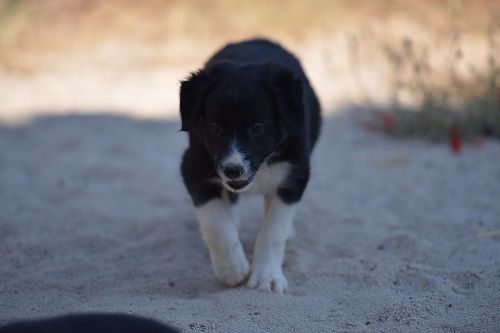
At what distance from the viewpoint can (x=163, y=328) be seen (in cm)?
298

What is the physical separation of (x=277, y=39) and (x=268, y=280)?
22.3 feet

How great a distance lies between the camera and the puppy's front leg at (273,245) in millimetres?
4375

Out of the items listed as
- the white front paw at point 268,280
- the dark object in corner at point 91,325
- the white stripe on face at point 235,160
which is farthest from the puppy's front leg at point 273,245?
the dark object in corner at point 91,325

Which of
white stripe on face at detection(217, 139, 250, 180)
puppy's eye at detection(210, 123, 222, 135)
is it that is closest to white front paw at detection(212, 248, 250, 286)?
white stripe on face at detection(217, 139, 250, 180)

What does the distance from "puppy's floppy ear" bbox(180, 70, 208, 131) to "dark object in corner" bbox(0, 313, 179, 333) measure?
145cm

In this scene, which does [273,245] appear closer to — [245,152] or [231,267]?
[231,267]

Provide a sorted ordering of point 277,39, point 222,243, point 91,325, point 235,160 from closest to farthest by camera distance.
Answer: point 91,325 < point 235,160 < point 222,243 < point 277,39

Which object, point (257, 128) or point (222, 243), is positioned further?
point (222, 243)

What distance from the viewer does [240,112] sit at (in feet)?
12.9

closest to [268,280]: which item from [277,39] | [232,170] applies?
[232,170]

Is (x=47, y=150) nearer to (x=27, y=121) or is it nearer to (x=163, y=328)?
(x=27, y=121)

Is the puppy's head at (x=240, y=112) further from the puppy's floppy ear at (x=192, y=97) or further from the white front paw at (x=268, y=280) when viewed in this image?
the white front paw at (x=268, y=280)

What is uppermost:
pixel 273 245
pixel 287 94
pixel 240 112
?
pixel 287 94

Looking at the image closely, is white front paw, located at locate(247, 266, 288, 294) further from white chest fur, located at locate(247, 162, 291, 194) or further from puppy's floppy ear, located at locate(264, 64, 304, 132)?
puppy's floppy ear, located at locate(264, 64, 304, 132)
